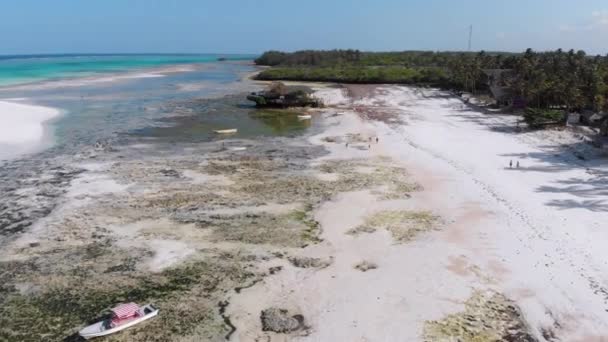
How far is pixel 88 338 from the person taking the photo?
1382 centimetres

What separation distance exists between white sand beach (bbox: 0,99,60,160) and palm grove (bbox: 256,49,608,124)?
42.7 m

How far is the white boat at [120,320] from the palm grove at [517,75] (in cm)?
3805

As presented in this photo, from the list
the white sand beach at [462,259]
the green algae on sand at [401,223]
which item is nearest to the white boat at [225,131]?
the white sand beach at [462,259]

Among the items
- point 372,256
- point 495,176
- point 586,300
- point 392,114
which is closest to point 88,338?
point 372,256

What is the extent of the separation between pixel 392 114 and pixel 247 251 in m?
36.6

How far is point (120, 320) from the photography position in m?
14.1

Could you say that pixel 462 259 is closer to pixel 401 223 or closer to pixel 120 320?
pixel 401 223

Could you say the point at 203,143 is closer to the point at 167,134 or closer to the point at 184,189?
the point at 167,134

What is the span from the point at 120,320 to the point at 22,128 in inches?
1377

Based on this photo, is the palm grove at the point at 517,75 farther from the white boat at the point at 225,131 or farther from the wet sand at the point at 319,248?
the white boat at the point at 225,131

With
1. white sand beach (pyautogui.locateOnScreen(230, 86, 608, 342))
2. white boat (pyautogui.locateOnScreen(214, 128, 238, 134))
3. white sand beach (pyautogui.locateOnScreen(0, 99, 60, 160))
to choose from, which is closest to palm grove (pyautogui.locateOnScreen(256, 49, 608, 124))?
white sand beach (pyautogui.locateOnScreen(230, 86, 608, 342))

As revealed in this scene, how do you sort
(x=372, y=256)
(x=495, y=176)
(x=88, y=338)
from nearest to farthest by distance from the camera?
(x=88, y=338) → (x=372, y=256) → (x=495, y=176)

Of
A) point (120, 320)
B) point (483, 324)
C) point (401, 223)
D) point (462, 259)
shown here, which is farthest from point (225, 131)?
point (483, 324)

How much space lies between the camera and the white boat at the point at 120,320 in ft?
45.6
